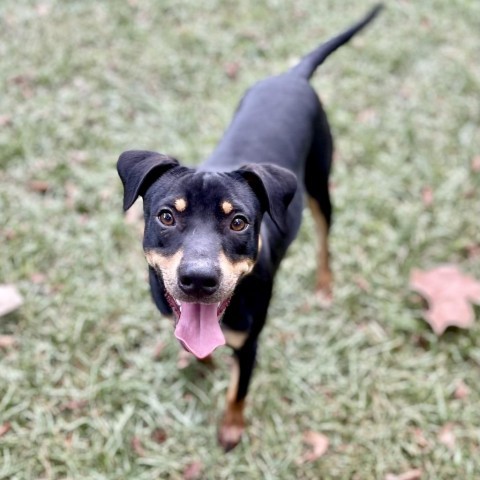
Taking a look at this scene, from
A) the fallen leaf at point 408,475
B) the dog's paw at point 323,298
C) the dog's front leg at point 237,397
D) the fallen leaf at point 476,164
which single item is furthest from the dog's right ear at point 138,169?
the fallen leaf at point 476,164

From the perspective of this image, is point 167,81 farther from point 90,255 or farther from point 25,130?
point 90,255

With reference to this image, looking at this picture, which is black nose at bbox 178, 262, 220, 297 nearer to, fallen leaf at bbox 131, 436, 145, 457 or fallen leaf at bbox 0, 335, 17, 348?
fallen leaf at bbox 131, 436, 145, 457

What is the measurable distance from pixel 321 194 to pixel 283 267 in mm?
775

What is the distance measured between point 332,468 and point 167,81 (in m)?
4.15

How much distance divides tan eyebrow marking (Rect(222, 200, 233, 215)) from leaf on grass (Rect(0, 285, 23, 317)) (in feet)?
6.55

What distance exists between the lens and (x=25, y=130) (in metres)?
5.42

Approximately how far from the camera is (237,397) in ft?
11.6

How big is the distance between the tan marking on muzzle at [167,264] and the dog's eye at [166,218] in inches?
5.3

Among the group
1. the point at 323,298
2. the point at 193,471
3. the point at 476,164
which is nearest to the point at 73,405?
the point at 193,471

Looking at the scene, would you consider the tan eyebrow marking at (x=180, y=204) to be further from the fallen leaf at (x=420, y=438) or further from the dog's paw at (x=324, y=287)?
the fallen leaf at (x=420, y=438)

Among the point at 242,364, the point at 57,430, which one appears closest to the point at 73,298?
the point at 57,430

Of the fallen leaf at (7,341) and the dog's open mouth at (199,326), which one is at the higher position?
the dog's open mouth at (199,326)

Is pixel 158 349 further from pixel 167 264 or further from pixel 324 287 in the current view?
pixel 167 264

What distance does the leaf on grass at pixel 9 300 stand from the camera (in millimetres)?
4070
